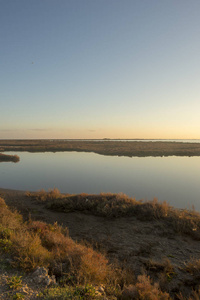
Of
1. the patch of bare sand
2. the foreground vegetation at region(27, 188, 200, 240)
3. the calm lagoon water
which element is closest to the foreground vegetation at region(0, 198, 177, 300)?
the patch of bare sand

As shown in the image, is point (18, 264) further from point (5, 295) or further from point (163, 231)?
point (163, 231)

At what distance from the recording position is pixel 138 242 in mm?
8078

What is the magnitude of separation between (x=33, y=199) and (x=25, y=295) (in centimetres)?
1022

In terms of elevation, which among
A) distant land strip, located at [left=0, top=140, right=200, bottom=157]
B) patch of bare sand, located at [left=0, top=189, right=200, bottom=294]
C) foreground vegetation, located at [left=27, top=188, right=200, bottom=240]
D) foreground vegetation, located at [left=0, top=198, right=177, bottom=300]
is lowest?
patch of bare sand, located at [left=0, top=189, right=200, bottom=294]

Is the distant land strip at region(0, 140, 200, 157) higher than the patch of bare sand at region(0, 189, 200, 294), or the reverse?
the distant land strip at region(0, 140, 200, 157)

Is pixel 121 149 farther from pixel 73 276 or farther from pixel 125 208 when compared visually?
pixel 73 276

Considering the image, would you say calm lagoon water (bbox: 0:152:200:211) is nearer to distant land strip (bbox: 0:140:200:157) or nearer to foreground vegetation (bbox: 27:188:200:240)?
foreground vegetation (bbox: 27:188:200:240)

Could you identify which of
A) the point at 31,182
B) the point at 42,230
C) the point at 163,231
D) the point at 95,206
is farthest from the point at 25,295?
the point at 31,182

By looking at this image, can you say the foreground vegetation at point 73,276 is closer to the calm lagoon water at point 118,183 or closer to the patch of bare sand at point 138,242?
the patch of bare sand at point 138,242

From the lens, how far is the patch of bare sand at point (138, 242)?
596cm

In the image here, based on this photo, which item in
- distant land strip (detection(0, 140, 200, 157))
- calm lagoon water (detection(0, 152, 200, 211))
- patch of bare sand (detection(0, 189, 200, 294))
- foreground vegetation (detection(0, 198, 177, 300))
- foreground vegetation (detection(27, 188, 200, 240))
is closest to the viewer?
foreground vegetation (detection(0, 198, 177, 300))

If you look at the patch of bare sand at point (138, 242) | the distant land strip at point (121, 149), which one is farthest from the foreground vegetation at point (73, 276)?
the distant land strip at point (121, 149)

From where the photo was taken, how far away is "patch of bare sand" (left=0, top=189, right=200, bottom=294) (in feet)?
19.6

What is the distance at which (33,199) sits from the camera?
13727 mm
